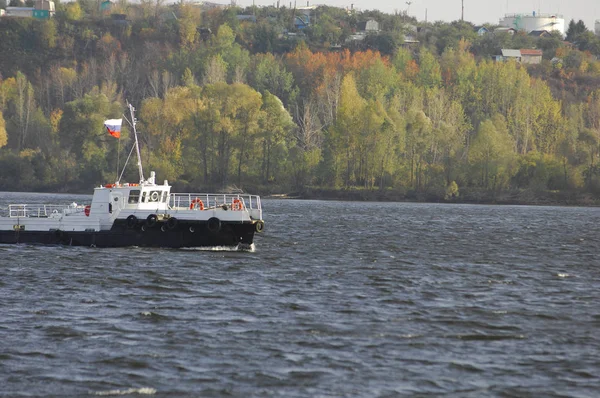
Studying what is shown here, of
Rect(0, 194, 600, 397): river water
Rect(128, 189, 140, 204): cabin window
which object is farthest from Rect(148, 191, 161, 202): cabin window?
Rect(0, 194, 600, 397): river water

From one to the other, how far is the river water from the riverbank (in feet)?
297

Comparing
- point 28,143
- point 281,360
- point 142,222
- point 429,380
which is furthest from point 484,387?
point 28,143

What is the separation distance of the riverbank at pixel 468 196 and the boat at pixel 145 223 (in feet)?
319

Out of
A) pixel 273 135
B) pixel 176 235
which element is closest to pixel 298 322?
pixel 176 235

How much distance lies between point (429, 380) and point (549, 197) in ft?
438

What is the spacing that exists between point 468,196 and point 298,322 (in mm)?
125552

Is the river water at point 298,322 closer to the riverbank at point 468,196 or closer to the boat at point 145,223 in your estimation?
the boat at point 145,223

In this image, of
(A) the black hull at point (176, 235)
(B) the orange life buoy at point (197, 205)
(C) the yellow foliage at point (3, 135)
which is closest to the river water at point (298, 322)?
(A) the black hull at point (176, 235)

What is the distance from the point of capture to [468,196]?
6383 inches

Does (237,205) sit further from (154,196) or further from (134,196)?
(134,196)

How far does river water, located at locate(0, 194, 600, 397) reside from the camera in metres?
30.6

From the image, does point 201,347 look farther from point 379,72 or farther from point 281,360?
point 379,72

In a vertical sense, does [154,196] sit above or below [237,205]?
above

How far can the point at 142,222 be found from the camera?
63.2 meters
